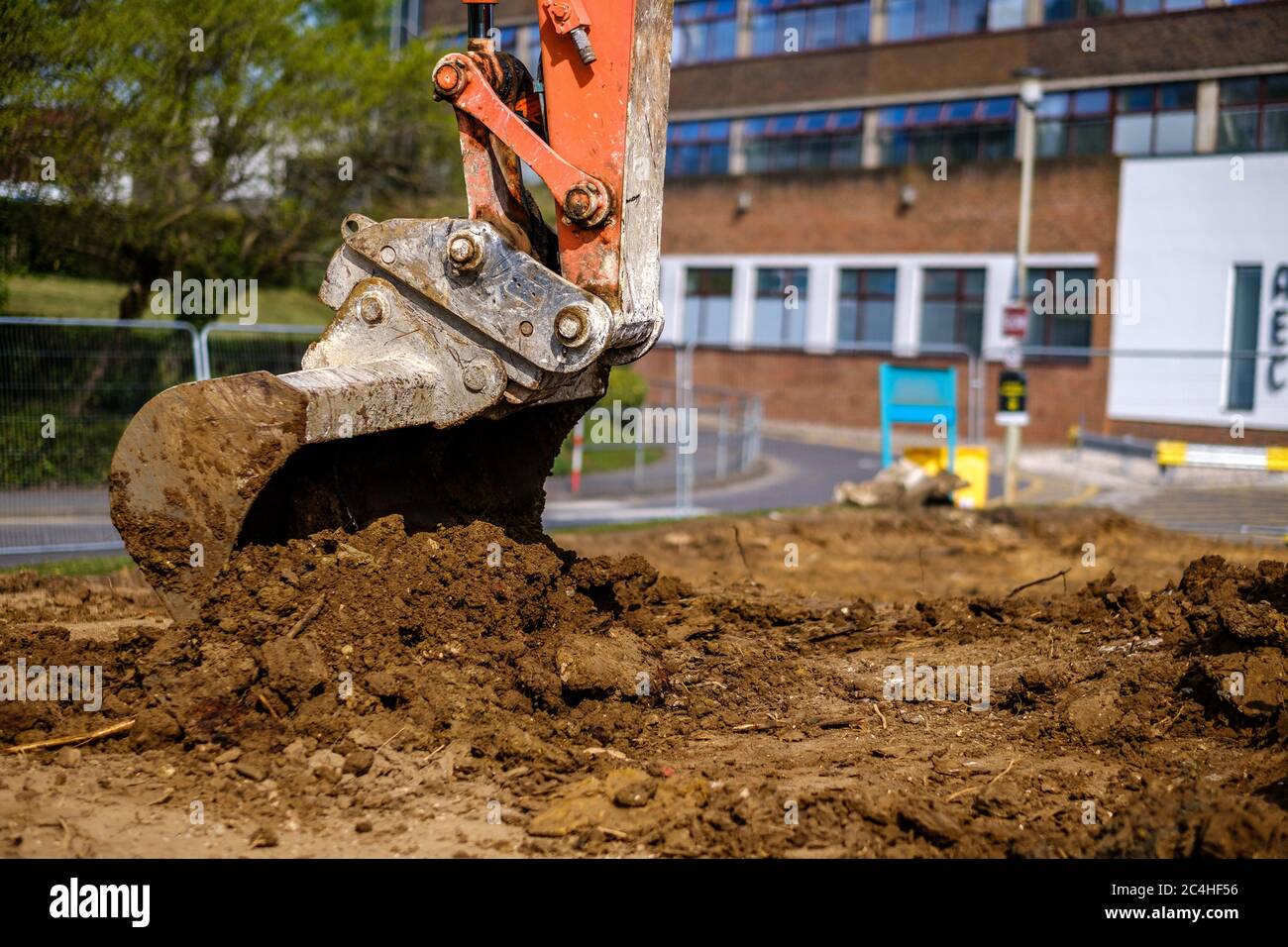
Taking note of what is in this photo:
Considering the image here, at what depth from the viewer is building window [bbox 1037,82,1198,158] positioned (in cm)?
2986

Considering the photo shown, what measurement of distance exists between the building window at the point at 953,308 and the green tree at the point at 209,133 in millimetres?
15573

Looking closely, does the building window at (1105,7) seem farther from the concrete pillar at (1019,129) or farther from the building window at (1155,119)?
the concrete pillar at (1019,129)

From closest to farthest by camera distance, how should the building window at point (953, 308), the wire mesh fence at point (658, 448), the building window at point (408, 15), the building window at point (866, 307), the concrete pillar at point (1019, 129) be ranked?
the wire mesh fence at point (658, 448) → the building window at point (953, 308) → the concrete pillar at point (1019, 129) → the building window at point (866, 307) → the building window at point (408, 15)

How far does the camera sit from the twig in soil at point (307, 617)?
552cm

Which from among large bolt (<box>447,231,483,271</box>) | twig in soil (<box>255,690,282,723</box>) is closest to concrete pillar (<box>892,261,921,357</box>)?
large bolt (<box>447,231,483,271</box>)

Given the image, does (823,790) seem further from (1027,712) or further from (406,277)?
(406,277)

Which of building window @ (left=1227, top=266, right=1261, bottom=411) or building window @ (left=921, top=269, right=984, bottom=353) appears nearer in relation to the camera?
building window @ (left=1227, top=266, right=1261, bottom=411)

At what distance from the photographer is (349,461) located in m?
6.25

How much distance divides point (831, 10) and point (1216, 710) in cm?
3378

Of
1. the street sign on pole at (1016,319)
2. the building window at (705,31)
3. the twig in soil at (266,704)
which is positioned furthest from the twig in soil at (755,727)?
the building window at (705,31)

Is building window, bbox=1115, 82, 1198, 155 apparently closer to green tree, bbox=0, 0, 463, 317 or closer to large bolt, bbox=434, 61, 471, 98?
green tree, bbox=0, 0, 463, 317

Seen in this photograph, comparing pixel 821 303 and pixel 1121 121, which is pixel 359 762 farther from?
pixel 821 303

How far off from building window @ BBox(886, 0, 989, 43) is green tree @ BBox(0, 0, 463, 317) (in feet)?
59.9

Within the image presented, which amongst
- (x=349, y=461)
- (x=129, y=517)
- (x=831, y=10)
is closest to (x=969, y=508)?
(x=349, y=461)
